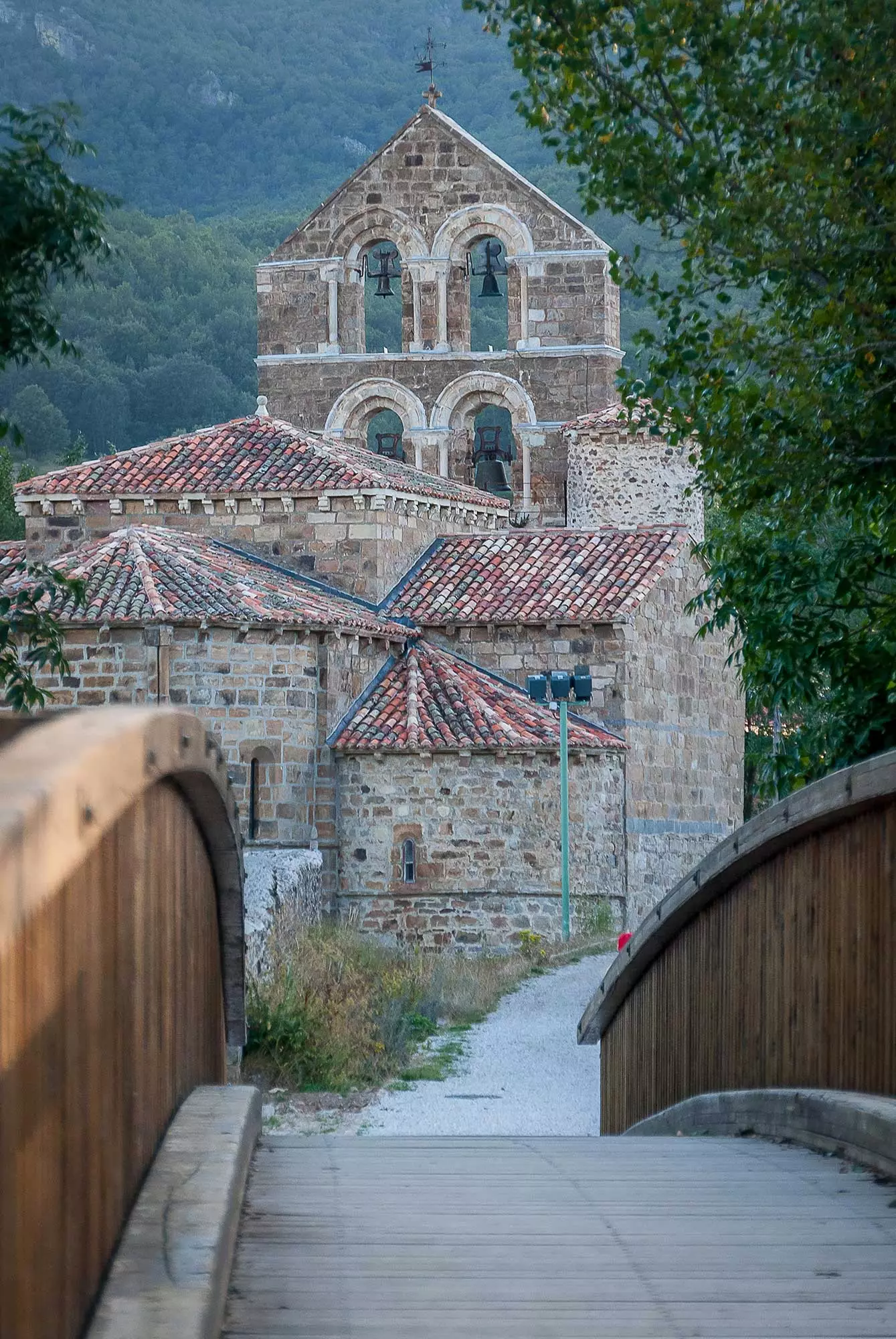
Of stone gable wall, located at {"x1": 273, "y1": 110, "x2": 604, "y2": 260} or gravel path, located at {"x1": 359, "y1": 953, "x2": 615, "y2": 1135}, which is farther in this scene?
stone gable wall, located at {"x1": 273, "y1": 110, "x2": 604, "y2": 260}

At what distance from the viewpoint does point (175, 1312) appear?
9.45 ft

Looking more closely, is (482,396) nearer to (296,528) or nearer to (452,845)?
(296,528)

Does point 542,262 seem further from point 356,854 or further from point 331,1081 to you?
point 331,1081

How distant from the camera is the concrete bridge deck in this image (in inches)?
136

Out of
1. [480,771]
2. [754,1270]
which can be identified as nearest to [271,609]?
[480,771]

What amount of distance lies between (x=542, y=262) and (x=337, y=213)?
3549 mm

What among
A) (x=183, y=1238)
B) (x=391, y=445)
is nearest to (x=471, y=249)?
(x=391, y=445)

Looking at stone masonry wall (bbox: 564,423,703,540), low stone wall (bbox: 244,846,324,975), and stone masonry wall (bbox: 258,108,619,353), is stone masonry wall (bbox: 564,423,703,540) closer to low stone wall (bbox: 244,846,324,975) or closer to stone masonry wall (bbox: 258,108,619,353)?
stone masonry wall (bbox: 258,108,619,353)

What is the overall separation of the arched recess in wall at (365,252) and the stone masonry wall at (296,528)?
18.8 feet

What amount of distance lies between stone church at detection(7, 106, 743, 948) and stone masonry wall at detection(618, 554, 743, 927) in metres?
0.06

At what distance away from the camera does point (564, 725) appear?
830 inches

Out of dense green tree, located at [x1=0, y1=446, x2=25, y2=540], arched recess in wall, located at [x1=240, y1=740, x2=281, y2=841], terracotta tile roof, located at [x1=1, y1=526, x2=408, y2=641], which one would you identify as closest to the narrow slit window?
arched recess in wall, located at [x1=240, y1=740, x2=281, y2=841]

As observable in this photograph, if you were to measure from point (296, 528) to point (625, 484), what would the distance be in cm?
661

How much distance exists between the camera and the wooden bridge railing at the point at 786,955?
525cm
